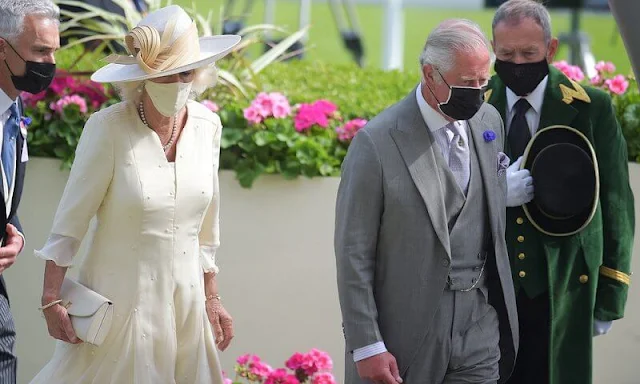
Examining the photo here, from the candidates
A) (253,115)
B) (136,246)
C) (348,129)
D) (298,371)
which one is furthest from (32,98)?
(136,246)

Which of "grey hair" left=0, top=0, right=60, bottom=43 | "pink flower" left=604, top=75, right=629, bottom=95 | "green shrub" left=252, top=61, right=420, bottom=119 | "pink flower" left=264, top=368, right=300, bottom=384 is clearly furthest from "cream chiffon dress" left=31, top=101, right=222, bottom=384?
"pink flower" left=604, top=75, right=629, bottom=95

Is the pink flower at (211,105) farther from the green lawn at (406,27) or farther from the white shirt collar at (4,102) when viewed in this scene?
the green lawn at (406,27)

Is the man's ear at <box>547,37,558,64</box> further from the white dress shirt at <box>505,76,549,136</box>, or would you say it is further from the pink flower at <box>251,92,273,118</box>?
the pink flower at <box>251,92,273,118</box>

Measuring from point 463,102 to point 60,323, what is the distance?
1380 millimetres

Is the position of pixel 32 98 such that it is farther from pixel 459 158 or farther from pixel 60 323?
pixel 459 158

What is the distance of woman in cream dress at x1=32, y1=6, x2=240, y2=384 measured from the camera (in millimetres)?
3918

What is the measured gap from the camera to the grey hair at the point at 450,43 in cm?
388

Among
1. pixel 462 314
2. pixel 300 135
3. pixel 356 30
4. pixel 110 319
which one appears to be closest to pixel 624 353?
pixel 300 135

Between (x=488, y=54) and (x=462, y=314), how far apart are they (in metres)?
0.79

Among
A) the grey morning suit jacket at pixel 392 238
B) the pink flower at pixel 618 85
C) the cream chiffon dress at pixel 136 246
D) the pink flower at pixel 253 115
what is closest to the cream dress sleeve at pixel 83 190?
the cream chiffon dress at pixel 136 246

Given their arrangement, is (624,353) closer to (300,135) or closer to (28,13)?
(300,135)

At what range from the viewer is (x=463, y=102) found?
387 cm

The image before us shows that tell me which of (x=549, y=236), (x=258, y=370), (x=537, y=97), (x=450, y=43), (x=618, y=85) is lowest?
(x=258, y=370)

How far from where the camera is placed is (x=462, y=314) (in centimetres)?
397
